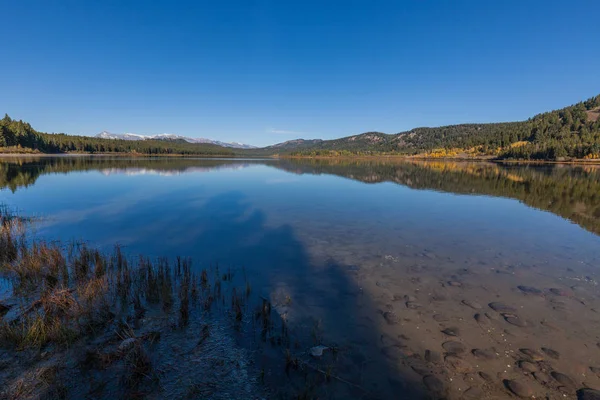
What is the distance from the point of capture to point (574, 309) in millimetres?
8945

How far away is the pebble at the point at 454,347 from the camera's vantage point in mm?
6898

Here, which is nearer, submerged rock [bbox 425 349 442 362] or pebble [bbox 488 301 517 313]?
submerged rock [bbox 425 349 442 362]

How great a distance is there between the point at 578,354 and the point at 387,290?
4965mm

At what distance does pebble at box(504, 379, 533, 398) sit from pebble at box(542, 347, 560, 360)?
1.65 m

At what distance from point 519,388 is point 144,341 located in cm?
835

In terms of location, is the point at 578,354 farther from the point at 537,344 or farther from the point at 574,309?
the point at 574,309

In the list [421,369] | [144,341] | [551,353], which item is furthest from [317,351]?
[551,353]

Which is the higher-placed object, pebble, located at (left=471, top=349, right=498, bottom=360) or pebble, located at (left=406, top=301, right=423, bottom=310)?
pebble, located at (left=471, top=349, right=498, bottom=360)

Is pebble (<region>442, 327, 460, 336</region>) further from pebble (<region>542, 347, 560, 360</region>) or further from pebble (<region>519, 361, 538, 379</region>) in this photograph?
pebble (<region>542, 347, 560, 360</region>)

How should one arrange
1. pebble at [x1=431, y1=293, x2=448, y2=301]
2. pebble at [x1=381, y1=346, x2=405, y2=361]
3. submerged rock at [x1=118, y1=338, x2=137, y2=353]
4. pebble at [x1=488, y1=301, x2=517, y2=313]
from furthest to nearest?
pebble at [x1=431, y1=293, x2=448, y2=301], pebble at [x1=488, y1=301, x2=517, y2=313], pebble at [x1=381, y1=346, x2=405, y2=361], submerged rock at [x1=118, y1=338, x2=137, y2=353]

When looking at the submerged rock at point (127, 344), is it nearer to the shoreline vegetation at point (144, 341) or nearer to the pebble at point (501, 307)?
the shoreline vegetation at point (144, 341)

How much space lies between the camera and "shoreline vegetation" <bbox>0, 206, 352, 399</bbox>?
5473 millimetres

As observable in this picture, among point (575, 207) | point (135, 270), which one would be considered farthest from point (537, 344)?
point (575, 207)

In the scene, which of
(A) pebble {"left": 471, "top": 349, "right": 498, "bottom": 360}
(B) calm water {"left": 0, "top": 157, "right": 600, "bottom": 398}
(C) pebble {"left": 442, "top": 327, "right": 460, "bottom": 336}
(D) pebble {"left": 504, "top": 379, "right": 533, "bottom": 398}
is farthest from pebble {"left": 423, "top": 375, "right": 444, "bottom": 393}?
(C) pebble {"left": 442, "top": 327, "right": 460, "bottom": 336}
